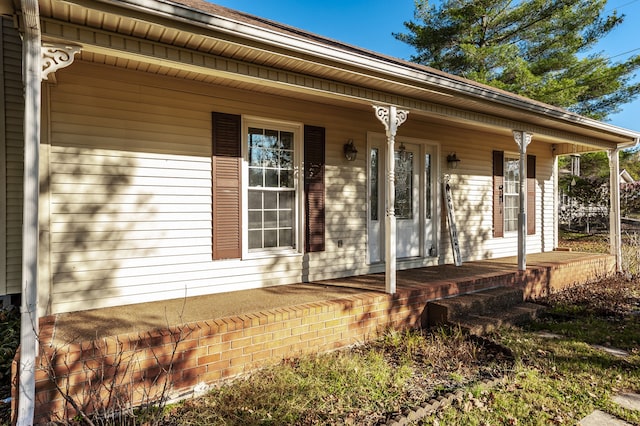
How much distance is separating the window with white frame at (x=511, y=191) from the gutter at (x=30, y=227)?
24.9 feet

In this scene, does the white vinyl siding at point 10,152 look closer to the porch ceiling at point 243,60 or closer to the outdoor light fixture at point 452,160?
the porch ceiling at point 243,60

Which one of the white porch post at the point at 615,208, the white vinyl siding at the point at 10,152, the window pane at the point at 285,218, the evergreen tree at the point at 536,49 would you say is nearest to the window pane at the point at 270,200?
the window pane at the point at 285,218

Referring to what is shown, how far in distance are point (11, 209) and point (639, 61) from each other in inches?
687

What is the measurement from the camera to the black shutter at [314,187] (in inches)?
197

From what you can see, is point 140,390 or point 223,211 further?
point 223,211

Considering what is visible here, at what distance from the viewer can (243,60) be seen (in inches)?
136

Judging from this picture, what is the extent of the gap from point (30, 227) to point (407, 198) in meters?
5.03

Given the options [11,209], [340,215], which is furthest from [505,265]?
[11,209]

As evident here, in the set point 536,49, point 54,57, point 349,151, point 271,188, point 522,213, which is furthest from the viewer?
point 536,49

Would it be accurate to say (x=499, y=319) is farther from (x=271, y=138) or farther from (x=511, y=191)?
(x=511, y=191)

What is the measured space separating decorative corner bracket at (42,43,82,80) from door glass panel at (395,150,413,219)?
4.52 meters

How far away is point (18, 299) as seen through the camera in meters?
4.26

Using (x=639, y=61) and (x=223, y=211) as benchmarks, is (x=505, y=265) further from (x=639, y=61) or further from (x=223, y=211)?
(x=639, y=61)

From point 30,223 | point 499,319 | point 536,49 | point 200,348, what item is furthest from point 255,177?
point 536,49
